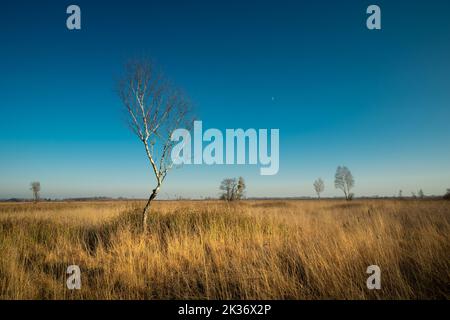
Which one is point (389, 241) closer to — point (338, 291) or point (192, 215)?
point (338, 291)

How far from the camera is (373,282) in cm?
326

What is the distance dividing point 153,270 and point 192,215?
423cm

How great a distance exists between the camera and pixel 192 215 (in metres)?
8.39
